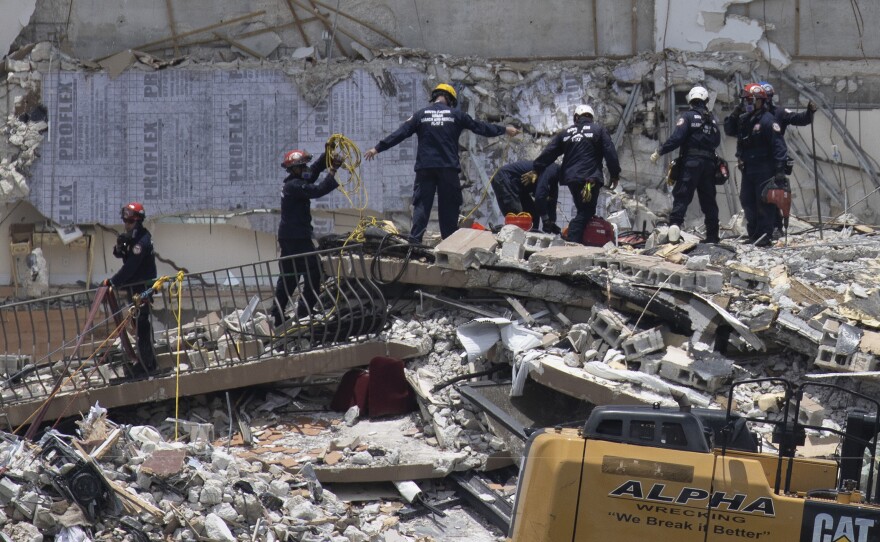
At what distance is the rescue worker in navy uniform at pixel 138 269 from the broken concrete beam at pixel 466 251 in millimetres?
2760

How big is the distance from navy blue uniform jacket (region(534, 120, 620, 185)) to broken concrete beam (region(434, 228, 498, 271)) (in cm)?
151

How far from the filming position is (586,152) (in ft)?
47.3

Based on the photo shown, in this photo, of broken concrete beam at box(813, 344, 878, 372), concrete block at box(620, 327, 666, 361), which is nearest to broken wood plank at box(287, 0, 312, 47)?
concrete block at box(620, 327, 666, 361)

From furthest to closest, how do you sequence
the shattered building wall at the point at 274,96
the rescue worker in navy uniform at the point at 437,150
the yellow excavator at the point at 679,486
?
the shattered building wall at the point at 274,96
the rescue worker in navy uniform at the point at 437,150
the yellow excavator at the point at 679,486

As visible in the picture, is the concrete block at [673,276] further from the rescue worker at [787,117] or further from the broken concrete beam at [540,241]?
the rescue worker at [787,117]

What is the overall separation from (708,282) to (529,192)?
364cm

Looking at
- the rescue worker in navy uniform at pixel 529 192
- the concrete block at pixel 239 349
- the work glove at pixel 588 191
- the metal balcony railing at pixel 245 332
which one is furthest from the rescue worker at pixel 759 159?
the concrete block at pixel 239 349

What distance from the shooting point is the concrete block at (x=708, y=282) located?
1209cm

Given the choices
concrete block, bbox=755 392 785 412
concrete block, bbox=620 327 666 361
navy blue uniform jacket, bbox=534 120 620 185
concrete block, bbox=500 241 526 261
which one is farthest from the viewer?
navy blue uniform jacket, bbox=534 120 620 185

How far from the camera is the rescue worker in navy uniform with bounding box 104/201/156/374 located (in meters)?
12.8

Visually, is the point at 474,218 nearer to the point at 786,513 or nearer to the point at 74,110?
the point at 74,110

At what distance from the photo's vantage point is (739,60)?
17.8 metres

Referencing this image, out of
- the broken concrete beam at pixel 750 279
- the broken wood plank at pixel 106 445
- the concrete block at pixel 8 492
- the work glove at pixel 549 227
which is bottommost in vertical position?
the concrete block at pixel 8 492

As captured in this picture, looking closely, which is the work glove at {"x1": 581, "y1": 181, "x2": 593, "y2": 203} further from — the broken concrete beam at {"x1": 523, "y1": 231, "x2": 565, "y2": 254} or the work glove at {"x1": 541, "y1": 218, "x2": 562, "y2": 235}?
the broken concrete beam at {"x1": 523, "y1": 231, "x2": 565, "y2": 254}
